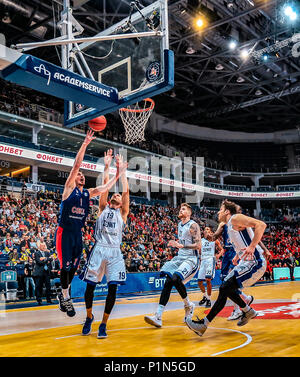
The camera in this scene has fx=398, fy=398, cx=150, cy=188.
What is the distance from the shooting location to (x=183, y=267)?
6.71 m

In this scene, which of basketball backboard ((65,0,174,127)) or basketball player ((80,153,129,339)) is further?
basketball backboard ((65,0,174,127))

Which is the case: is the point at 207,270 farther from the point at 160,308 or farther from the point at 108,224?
the point at 108,224

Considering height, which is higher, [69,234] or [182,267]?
[69,234]

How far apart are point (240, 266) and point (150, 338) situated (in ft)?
5.30

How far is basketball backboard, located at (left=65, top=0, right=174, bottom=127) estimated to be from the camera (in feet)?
21.8

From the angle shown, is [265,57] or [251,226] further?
[265,57]

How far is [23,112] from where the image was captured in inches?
995

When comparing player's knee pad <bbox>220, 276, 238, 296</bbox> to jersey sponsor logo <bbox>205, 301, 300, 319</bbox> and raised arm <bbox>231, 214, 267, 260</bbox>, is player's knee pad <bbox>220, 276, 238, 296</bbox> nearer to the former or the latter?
raised arm <bbox>231, 214, 267, 260</bbox>

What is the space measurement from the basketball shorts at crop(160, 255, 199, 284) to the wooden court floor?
85 centimetres

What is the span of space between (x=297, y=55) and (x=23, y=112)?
17.5m

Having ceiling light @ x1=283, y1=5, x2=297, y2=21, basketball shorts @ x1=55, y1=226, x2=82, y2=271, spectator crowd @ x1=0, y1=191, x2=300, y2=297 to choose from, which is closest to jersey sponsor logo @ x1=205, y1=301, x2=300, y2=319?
basketball shorts @ x1=55, y1=226, x2=82, y2=271

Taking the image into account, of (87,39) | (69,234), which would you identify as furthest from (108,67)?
(69,234)

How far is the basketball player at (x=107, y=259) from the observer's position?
5.72 m

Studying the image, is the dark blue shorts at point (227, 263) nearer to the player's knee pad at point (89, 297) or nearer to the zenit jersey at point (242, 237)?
the zenit jersey at point (242, 237)
